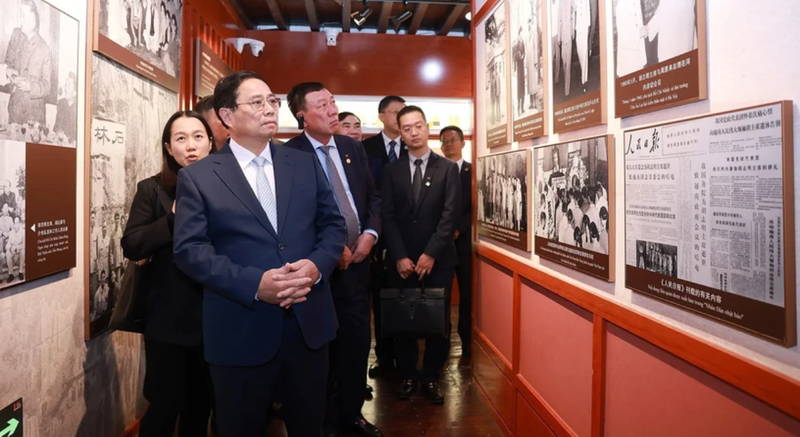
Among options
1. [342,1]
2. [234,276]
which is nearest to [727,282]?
[234,276]

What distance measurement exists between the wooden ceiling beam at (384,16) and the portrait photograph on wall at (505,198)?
299 centimetres

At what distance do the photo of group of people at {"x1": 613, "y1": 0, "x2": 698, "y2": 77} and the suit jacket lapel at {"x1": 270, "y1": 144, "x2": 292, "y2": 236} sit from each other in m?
1.17

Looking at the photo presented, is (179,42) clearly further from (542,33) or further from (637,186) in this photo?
(637,186)

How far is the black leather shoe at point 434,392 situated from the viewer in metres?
3.14

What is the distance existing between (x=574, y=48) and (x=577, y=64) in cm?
8

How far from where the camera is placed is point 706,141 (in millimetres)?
1215

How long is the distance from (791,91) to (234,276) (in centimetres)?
149

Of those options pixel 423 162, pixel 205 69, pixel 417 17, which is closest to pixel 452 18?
pixel 417 17

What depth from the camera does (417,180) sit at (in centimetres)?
321

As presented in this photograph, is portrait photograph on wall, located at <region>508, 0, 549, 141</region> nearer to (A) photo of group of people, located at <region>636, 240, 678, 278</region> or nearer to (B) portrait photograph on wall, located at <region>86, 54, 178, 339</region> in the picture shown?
(A) photo of group of people, located at <region>636, 240, 678, 278</region>

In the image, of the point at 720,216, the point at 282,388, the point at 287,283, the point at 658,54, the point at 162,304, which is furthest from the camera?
the point at 162,304

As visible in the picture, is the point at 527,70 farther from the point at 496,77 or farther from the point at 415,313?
the point at 415,313

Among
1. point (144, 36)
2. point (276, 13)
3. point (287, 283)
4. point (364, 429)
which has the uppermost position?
point (276, 13)

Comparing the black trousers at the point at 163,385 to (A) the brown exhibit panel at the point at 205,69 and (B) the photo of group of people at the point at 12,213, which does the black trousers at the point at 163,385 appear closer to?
(B) the photo of group of people at the point at 12,213
